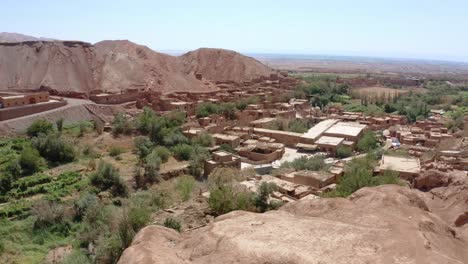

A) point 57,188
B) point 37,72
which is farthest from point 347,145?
point 37,72

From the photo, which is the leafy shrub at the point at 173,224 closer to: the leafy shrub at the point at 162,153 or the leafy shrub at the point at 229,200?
the leafy shrub at the point at 229,200

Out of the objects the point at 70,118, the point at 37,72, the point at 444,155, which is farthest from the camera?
the point at 37,72

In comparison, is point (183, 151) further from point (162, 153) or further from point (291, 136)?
point (291, 136)

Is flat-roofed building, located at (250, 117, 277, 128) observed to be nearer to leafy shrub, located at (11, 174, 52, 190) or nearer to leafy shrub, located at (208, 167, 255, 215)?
leafy shrub, located at (11, 174, 52, 190)

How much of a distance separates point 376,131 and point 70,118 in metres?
27.0

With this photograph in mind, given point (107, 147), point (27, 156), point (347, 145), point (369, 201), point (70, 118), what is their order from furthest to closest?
point (70, 118), point (347, 145), point (107, 147), point (27, 156), point (369, 201)

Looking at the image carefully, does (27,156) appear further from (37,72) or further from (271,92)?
(271,92)

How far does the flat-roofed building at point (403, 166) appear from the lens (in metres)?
21.0

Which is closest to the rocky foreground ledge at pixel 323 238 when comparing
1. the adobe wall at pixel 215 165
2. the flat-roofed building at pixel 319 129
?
the adobe wall at pixel 215 165

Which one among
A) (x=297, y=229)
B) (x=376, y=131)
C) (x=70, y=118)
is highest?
(x=297, y=229)

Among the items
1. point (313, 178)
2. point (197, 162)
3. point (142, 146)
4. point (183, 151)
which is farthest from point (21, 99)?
point (313, 178)

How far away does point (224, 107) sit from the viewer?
39.9 meters

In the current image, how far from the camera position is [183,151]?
94.2 ft

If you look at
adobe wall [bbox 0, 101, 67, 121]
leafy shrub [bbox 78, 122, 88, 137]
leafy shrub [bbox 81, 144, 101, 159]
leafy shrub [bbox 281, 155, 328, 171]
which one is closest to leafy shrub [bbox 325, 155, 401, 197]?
leafy shrub [bbox 281, 155, 328, 171]
